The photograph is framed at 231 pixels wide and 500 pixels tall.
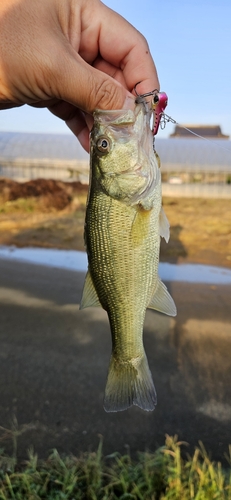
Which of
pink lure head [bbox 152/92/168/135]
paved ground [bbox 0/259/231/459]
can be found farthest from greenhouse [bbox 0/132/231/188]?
pink lure head [bbox 152/92/168/135]

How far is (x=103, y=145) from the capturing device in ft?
6.66

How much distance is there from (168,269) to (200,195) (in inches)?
321

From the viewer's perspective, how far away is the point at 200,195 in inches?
645

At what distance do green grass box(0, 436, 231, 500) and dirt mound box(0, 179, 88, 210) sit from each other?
11488mm

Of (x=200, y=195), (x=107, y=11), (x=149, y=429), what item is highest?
(x=107, y=11)

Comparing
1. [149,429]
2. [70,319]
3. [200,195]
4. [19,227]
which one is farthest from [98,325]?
[200,195]

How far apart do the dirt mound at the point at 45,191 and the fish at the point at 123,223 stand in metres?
12.2

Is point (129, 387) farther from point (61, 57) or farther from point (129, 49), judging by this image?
point (129, 49)

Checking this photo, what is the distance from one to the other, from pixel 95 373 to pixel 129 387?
2.88m

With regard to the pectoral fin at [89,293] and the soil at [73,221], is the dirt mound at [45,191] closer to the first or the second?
the soil at [73,221]

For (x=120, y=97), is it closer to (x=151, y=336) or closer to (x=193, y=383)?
(x=193, y=383)

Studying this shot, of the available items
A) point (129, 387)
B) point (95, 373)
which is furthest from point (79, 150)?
point (129, 387)

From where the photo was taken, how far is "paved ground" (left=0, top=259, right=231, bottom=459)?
13.1 feet

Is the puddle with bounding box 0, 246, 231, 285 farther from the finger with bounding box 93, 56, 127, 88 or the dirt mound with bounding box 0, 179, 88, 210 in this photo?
the finger with bounding box 93, 56, 127, 88
